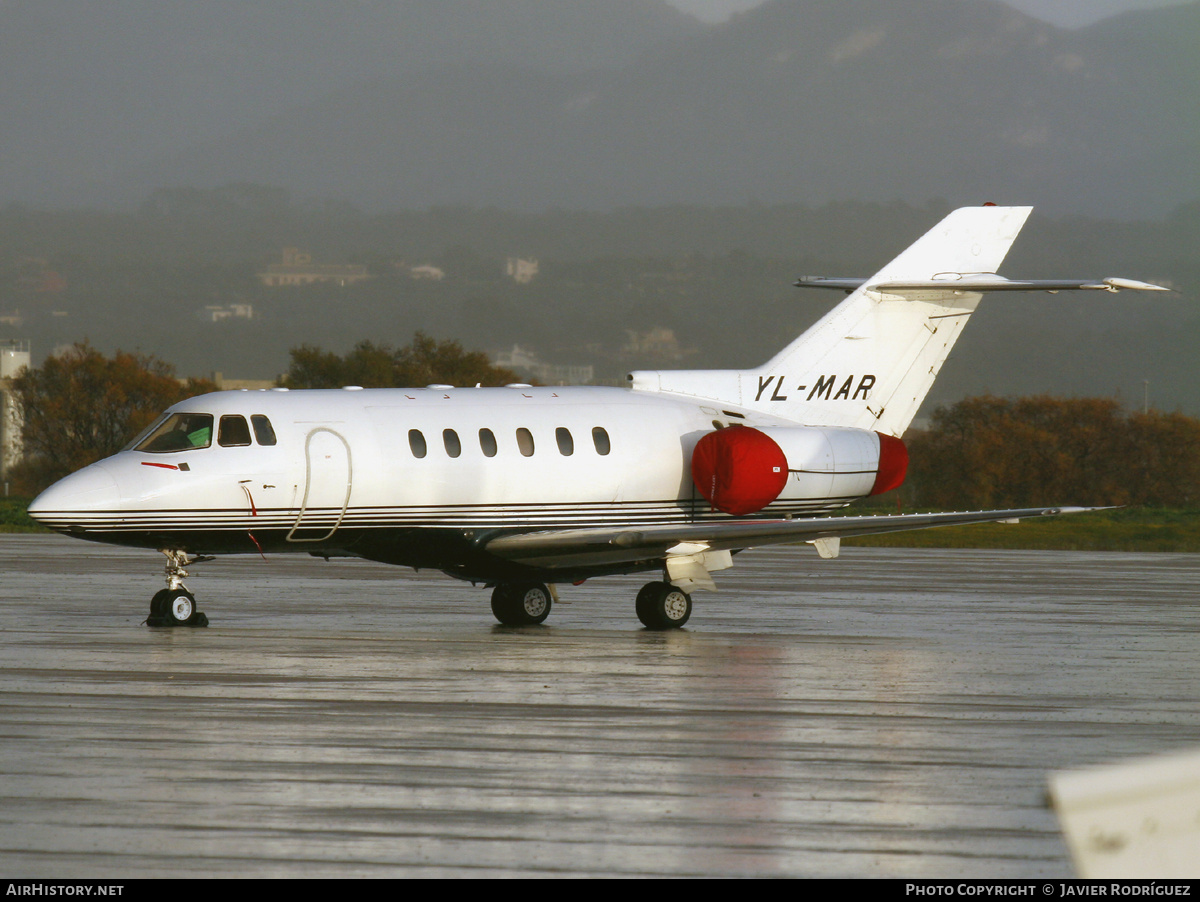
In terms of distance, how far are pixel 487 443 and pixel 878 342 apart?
6.75 metres

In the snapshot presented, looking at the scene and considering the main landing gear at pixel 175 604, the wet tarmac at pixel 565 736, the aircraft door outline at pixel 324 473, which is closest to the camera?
Result: the wet tarmac at pixel 565 736

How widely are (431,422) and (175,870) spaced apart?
13.6 metres

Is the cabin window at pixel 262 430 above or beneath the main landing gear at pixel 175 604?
above

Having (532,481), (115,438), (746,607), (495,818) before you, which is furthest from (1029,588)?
(115,438)

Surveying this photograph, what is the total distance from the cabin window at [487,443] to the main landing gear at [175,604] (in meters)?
3.98

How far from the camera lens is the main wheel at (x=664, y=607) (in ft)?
68.6

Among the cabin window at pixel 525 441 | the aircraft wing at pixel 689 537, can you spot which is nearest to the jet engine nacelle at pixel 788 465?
the aircraft wing at pixel 689 537

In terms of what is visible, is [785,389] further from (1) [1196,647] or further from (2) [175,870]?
(2) [175,870]

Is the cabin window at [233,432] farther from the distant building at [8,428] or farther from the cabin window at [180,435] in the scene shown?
the distant building at [8,428]

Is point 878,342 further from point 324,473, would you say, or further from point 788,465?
point 324,473

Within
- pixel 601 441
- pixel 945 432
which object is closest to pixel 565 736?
pixel 601 441

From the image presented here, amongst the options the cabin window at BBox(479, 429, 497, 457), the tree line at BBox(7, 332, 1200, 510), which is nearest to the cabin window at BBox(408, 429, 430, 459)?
the cabin window at BBox(479, 429, 497, 457)

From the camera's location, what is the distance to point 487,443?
68.9 ft

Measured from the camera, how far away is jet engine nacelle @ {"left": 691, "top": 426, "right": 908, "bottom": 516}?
21.5 meters
